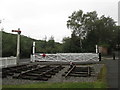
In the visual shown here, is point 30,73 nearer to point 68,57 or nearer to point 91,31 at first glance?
point 68,57

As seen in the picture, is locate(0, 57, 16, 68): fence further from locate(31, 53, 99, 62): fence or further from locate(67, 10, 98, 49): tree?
locate(67, 10, 98, 49): tree

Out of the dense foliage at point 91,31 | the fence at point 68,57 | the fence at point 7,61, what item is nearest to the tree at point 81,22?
the dense foliage at point 91,31

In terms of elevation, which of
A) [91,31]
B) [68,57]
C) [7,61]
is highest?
[91,31]

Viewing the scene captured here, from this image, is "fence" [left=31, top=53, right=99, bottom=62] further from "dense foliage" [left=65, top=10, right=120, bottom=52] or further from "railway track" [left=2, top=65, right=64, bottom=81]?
"dense foliage" [left=65, top=10, right=120, bottom=52]

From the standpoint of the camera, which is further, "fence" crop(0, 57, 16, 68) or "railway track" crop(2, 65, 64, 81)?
"fence" crop(0, 57, 16, 68)

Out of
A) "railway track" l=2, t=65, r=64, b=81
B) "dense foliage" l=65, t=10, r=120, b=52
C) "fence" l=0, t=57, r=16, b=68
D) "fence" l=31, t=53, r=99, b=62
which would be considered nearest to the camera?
"railway track" l=2, t=65, r=64, b=81

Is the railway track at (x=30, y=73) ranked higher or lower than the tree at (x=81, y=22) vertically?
lower

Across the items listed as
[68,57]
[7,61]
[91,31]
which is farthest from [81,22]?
[7,61]

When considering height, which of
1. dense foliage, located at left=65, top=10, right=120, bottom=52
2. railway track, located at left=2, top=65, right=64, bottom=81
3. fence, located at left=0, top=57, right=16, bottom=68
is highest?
dense foliage, located at left=65, top=10, right=120, bottom=52

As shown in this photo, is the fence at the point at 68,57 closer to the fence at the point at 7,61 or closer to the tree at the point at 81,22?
the fence at the point at 7,61

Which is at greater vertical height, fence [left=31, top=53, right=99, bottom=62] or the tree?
the tree

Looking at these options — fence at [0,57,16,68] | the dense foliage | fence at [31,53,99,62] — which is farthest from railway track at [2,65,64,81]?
the dense foliage

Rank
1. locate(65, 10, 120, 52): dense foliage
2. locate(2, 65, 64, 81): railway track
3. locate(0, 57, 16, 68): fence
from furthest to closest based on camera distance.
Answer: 1. locate(65, 10, 120, 52): dense foliage
2. locate(0, 57, 16, 68): fence
3. locate(2, 65, 64, 81): railway track

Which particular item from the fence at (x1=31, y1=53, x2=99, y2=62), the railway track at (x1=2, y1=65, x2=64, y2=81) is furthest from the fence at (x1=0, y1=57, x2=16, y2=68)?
the fence at (x1=31, y1=53, x2=99, y2=62)
